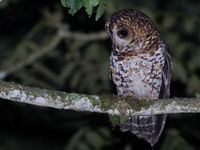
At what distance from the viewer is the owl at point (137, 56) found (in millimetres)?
3775

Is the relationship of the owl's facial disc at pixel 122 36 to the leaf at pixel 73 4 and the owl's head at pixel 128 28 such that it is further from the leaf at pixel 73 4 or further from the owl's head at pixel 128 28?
the leaf at pixel 73 4

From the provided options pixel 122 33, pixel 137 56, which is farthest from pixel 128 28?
pixel 137 56

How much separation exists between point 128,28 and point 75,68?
2.87 metres

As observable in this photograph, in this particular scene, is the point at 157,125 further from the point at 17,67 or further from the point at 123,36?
the point at 17,67

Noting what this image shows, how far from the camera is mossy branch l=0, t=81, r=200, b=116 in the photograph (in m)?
3.21

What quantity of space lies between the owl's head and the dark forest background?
1.71 m

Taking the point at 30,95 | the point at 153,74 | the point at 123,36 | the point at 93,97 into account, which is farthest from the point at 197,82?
the point at 30,95

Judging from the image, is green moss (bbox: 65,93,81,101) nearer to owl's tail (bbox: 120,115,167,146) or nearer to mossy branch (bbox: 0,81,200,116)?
mossy branch (bbox: 0,81,200,116)

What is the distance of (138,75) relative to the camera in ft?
13.3

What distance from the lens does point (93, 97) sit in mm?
3438

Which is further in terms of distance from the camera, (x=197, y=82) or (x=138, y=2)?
(x=138, y=2)

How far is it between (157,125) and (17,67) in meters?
2.50

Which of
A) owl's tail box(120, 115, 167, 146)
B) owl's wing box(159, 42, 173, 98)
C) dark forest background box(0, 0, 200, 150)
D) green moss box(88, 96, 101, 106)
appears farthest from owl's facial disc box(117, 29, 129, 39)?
dark forest background box(0, 0, 200, 150)

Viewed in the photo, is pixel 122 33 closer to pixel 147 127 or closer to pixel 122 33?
pixel 122 33
